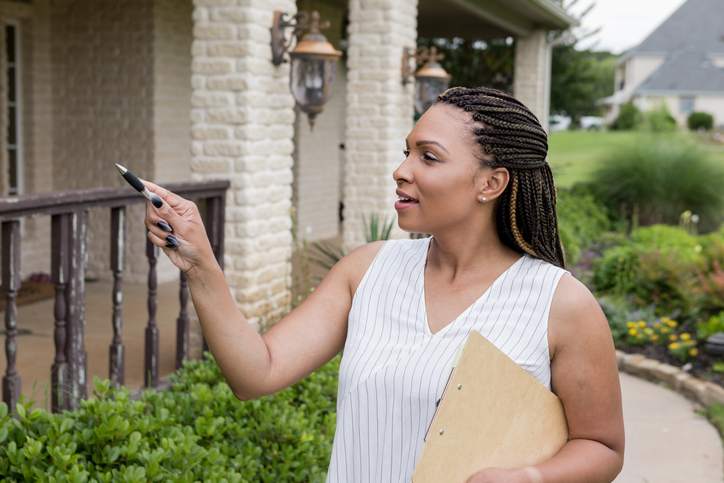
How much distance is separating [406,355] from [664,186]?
13.7 meters

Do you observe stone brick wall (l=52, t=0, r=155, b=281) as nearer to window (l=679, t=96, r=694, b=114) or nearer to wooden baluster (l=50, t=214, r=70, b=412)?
wooden baluster (l=50, t=214, r=70, b=412)

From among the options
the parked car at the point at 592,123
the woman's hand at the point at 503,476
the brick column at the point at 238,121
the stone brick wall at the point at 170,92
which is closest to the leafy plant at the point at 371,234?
the brick column at the point at 238,121

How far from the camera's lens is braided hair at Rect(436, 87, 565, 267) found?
2055 mm

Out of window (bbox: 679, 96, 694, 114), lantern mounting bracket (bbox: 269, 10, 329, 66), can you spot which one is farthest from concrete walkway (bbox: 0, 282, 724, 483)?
window (bbox: 679, 96, 694, 114)

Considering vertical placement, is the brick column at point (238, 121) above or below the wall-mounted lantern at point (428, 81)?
below

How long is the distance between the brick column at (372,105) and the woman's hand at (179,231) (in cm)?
646

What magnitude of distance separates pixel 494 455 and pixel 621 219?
13.8 meters

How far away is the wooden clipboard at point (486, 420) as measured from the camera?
6.08ft

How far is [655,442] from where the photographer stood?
19.9 ft

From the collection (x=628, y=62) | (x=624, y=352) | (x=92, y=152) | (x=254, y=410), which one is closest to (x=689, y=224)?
(x=624, y=352)

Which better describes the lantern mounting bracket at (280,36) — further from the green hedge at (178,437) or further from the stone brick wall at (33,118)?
the stone brick wall at (33,118)

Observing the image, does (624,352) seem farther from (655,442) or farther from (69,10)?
(69,10)

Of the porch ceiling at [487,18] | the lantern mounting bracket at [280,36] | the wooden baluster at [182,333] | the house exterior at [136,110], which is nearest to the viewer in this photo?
the wooden baluster at [182,333]

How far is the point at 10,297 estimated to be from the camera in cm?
421
